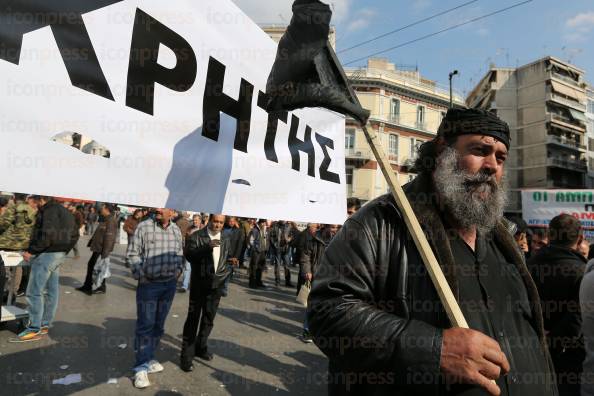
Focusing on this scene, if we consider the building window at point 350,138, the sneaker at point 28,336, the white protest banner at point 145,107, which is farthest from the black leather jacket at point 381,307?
the building window at point 350,138

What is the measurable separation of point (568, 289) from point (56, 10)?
3.82 meters

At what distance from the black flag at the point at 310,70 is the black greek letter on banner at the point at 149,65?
43cm

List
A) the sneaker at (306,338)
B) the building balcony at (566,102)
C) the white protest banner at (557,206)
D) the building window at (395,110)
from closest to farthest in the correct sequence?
the sneaker at (306,338) < the white protest banner at (557,206) < the building window at (395,110) < the building balcony at (566,102)

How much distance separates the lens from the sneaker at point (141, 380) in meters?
3.86

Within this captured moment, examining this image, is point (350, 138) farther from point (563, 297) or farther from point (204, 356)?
point (563, 297)

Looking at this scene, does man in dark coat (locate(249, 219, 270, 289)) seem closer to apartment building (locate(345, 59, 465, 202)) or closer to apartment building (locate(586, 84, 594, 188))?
apartment building (locate(345, 59, 465, 202))

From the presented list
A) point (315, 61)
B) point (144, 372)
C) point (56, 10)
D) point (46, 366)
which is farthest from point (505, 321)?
point (46, 366)

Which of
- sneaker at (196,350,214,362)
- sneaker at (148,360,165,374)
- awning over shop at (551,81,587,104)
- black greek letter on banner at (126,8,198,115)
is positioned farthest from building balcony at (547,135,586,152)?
black greek letter on banner at (126,8,198,115)

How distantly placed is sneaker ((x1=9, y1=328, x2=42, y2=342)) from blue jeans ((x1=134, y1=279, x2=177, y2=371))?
6.20 feet

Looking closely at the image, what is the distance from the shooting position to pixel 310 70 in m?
1.36

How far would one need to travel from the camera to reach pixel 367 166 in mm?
36375

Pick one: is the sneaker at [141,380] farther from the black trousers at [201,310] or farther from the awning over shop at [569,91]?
the awning over shop at [569,91]

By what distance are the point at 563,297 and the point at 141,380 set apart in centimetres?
406

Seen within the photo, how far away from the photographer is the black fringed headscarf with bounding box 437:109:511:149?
1.59 metres
